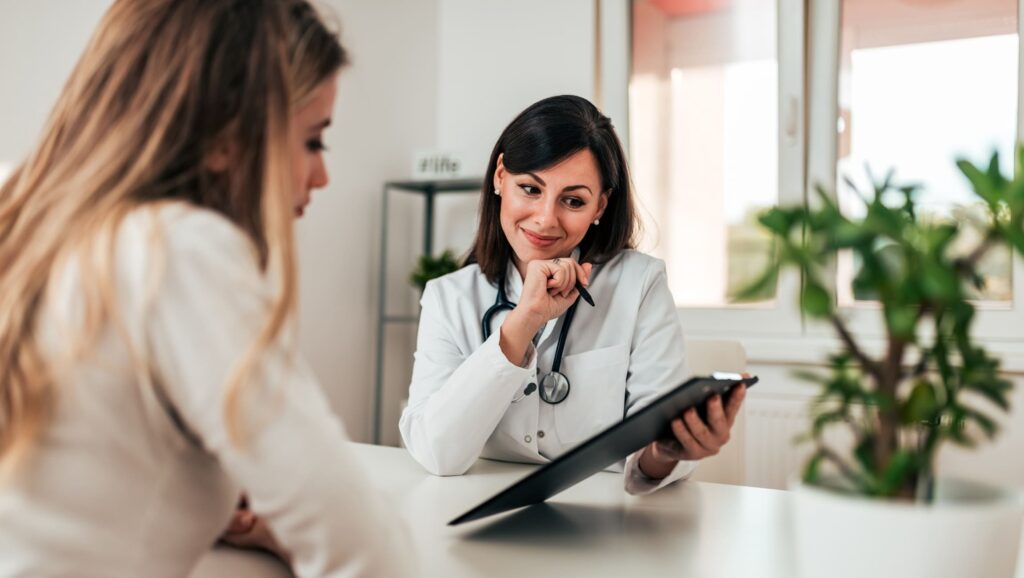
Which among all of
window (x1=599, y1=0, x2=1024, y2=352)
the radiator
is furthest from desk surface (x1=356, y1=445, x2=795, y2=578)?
the radiator

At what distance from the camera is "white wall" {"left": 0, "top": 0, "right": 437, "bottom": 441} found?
305 centimetres

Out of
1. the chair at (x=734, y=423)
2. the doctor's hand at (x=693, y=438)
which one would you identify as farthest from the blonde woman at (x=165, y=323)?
the chair at (x=734, y=423)

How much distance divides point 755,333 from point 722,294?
0.65 ft

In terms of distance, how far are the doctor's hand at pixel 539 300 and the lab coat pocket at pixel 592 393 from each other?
0.12 meters

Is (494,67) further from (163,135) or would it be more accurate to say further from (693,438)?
(163,135)

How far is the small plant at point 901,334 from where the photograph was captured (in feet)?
1.69

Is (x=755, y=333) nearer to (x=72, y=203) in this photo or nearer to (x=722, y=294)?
(x=722, y=294)

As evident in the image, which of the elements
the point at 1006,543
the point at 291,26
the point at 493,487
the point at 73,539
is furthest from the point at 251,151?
the point at 493,487

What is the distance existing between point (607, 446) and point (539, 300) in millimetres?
538

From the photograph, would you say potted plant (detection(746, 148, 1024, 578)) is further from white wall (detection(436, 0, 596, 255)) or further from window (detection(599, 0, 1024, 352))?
white wall (detection(436, 0, 596, 255))

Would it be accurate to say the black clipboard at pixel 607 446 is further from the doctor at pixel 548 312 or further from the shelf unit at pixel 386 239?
the shelf unit at pixel 386 239

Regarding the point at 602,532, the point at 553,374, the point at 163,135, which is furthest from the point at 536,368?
the point at 163,135

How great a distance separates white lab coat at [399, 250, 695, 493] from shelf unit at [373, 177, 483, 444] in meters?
1.65

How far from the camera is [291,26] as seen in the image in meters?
0.68
